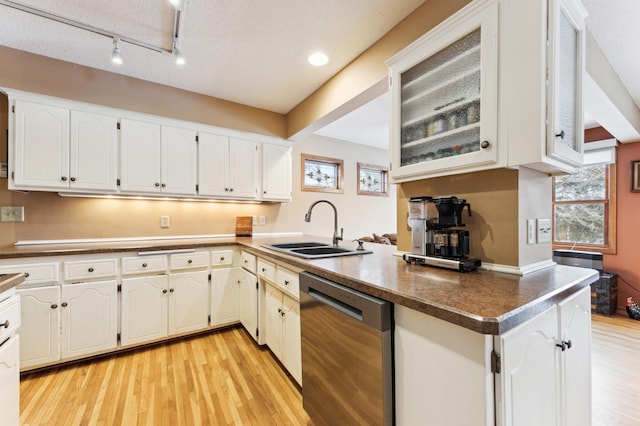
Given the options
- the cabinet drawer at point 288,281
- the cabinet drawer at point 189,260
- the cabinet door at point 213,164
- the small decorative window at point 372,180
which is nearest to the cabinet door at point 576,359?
the cabinet drawer at point 288,281

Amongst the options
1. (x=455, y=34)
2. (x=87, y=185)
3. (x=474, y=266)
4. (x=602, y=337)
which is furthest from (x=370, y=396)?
(x=602, y=337)

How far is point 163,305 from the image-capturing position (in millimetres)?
2406

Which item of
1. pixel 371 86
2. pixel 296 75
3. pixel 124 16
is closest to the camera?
pixel 124 16

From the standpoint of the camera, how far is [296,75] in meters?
2.52

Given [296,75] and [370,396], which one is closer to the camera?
[370,396]

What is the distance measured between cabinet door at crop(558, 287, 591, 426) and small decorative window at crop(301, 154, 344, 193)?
10.4 ft

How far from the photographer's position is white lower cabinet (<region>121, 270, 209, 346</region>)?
7.44 feet

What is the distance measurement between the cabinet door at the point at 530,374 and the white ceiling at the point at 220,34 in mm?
1865

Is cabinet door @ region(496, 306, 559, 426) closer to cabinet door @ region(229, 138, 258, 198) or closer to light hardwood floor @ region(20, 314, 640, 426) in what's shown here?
light hardwood floor @ region(20, 314, 640, 426)

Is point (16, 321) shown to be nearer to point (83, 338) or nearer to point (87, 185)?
point (83, 338)

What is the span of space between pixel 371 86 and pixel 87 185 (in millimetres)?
2503

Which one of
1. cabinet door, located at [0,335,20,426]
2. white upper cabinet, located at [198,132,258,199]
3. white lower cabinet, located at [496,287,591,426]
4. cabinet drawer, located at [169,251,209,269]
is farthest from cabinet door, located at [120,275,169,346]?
white lower cabinet, located at [496,287,591,426]

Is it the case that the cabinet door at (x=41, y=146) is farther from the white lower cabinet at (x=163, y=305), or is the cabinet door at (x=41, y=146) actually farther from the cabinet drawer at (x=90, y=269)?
the white lower cabinet at (x=163, y=305)

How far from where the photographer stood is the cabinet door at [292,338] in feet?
5.57
